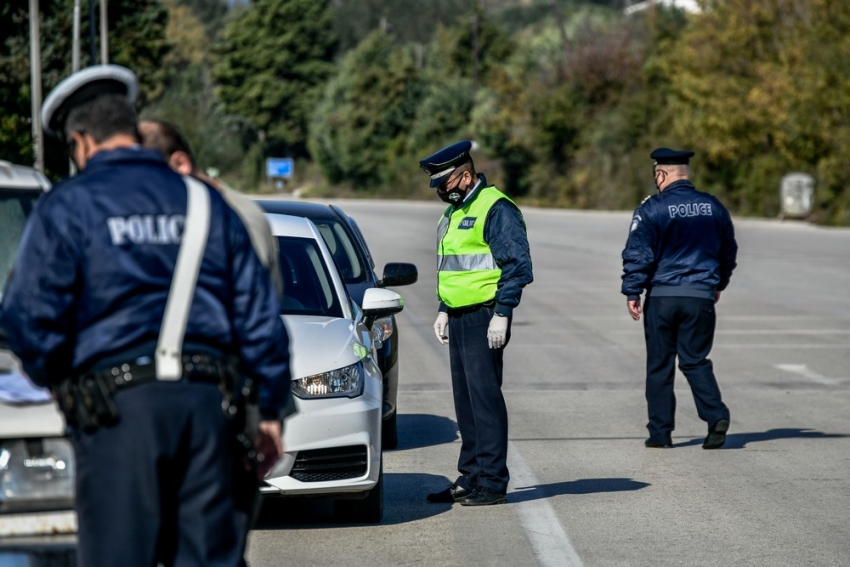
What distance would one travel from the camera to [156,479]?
141 inches

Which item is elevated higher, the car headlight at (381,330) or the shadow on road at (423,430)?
the car headlight at (381,330)

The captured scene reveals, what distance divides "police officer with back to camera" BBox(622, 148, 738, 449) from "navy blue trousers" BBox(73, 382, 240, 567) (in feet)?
19.5

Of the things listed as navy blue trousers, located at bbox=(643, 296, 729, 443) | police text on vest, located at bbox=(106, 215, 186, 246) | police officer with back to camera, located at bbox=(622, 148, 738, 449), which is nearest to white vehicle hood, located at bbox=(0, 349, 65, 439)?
police text on vest, located at bbox=(106, 215, 186, 246)

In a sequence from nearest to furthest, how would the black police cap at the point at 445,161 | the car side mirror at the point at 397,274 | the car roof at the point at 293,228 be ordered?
1. the black police cap at the point at 445,161
2. the car roof at the point at 293,228
3. the car side mirror at the point at 397,274

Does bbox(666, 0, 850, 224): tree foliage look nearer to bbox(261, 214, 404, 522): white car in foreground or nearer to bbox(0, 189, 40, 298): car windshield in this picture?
bbox(261, 214, 404, 522): white car in foreground

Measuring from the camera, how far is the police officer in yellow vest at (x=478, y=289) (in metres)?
7.37

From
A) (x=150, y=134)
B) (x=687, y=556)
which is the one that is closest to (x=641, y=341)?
(x=687, y=556)

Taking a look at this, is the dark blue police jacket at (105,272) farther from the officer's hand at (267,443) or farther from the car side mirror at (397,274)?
the car side mirror at (397,274)

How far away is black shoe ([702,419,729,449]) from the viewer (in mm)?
9305

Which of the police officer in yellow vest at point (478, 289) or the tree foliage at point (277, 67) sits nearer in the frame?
the police officer in yellow vest at point (478, 289)

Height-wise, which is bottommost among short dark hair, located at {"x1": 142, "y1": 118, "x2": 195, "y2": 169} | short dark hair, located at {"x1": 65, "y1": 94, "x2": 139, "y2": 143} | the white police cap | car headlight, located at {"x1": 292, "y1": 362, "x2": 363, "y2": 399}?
car headlight, located at {"x1": 292, "y1": 362, "x2": 363, "y2": 399}

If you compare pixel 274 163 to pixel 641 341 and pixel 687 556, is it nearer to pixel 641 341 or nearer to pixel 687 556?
pixel 641 341

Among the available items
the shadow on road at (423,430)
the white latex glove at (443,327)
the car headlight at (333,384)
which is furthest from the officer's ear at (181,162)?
the shadow on road at (423,430)

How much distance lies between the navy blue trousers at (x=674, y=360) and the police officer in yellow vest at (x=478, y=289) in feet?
7.12
